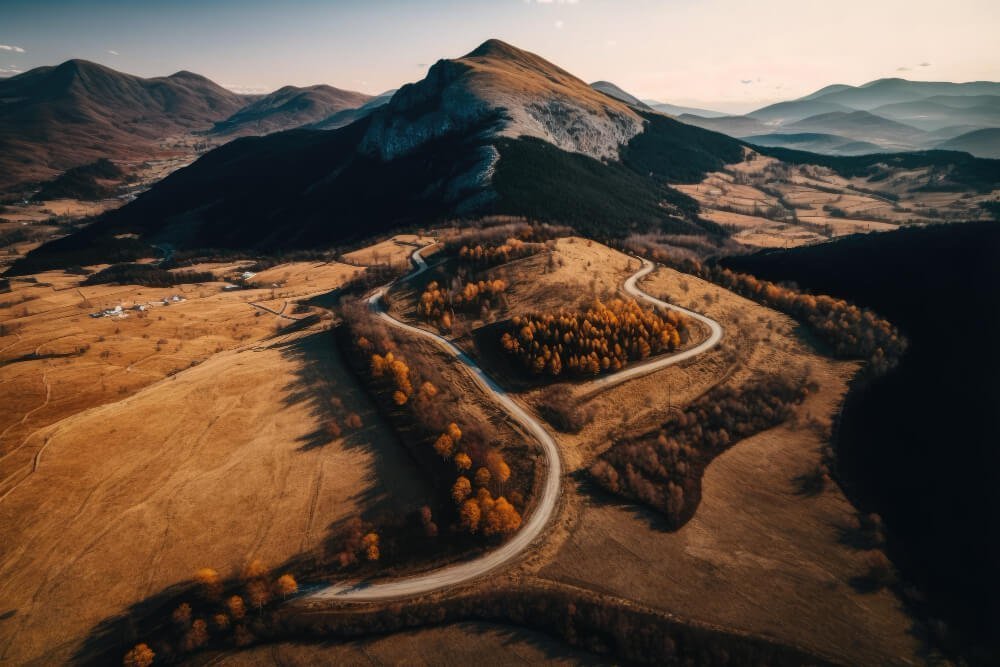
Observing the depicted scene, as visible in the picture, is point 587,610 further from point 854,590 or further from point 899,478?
point 899,478

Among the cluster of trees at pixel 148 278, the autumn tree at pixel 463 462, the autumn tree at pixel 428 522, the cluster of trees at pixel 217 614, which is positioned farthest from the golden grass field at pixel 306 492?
the cluster of trees at pixel 148 278

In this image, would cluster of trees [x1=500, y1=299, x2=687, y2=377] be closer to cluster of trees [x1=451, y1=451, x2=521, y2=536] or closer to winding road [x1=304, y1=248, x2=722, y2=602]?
winding road [x1=304, y1=248, x2=722, y2=602]

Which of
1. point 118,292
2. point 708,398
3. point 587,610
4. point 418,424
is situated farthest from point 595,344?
point 118,292

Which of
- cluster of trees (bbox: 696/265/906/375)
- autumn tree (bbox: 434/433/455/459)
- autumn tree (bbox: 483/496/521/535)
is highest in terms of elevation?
cluster of trees (bbox: 696/265/906/375)

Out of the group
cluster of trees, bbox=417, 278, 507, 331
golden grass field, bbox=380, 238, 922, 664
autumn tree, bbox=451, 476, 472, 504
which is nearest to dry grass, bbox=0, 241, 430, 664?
autumn tree, bbox=451, 476, 472, 504

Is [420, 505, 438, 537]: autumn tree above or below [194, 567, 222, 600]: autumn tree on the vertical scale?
above

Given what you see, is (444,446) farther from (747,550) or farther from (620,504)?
(747,550)
